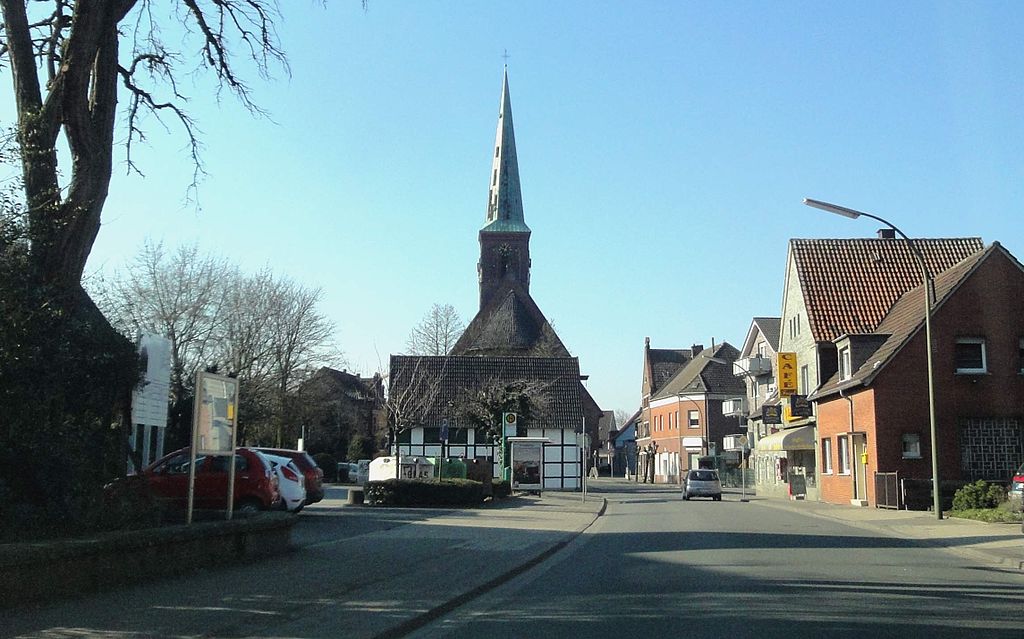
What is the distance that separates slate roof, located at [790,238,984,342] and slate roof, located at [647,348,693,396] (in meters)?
58.0

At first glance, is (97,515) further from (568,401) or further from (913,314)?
(568,401)

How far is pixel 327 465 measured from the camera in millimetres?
55719

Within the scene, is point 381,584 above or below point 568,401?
below

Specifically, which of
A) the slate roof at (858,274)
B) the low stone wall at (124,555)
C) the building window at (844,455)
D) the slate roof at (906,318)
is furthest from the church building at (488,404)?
the low stone wall at (124,555)

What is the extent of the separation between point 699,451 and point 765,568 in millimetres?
67996

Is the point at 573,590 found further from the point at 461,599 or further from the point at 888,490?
the point at 888,490

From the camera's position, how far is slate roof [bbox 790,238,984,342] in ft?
136

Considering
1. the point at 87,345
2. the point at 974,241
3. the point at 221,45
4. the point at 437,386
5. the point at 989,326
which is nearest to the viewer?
the point at 87,345

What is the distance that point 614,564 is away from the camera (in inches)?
611

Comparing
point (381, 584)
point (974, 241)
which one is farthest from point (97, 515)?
point (974, 241)

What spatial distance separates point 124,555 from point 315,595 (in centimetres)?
230

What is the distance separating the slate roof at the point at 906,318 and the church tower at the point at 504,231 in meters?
58.1

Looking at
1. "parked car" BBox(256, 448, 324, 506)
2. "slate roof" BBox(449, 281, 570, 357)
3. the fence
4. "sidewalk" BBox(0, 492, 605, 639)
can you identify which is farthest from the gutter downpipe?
"slate roof" BBox(449, 281, 570, 357)

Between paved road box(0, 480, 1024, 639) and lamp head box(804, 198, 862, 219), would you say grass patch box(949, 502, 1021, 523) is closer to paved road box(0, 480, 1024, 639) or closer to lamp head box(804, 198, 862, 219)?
paved road box(0, 480, 1024, 639)
